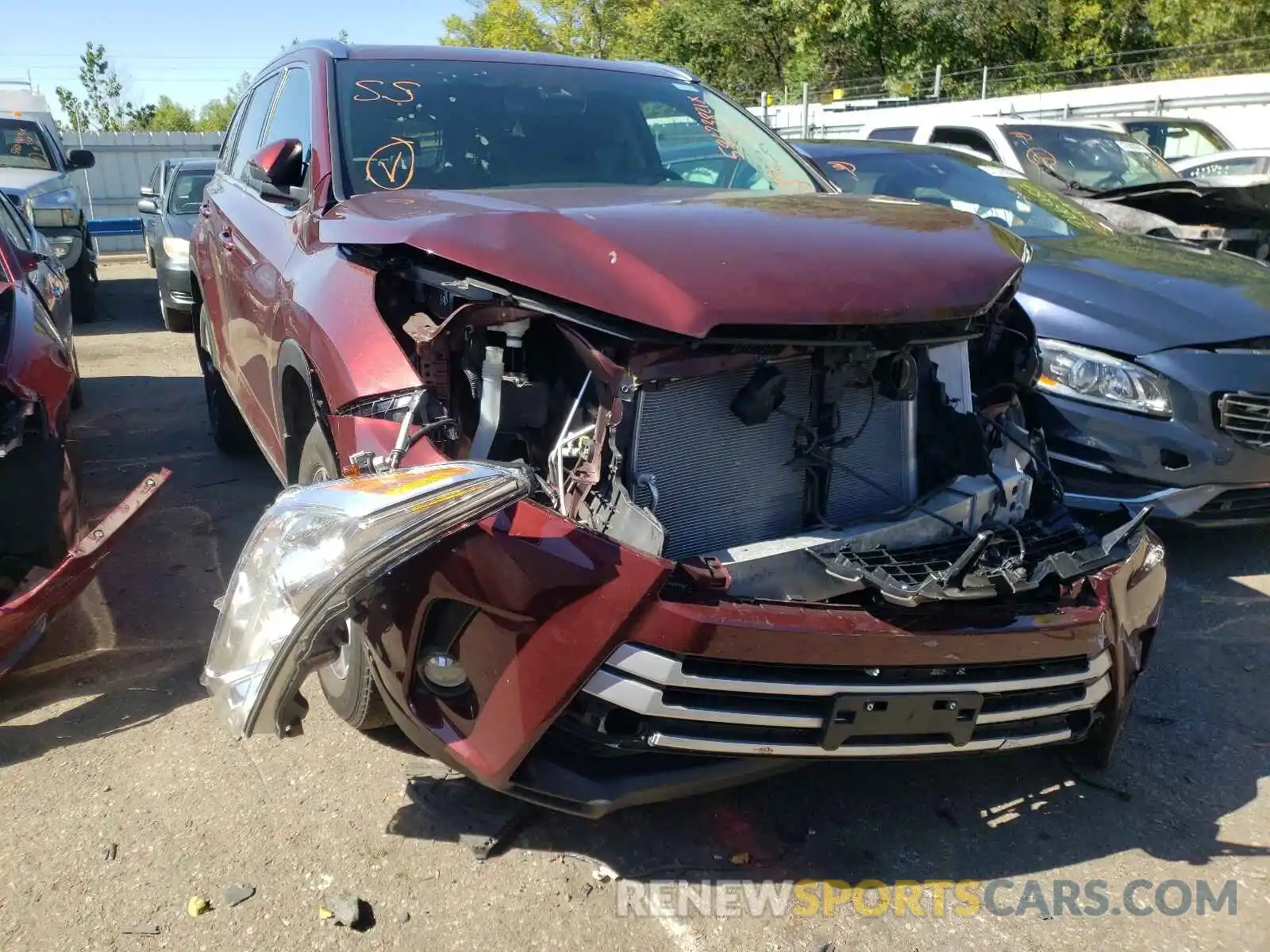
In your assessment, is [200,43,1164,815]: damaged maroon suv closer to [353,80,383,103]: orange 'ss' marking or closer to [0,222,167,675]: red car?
[353,80,383,103]: orange 'ss' marking

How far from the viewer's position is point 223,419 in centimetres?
560

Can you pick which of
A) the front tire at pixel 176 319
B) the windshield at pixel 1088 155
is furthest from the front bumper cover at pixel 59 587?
the front tire at pixel 176 319

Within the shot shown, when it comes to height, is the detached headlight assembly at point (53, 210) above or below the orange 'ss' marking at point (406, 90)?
below

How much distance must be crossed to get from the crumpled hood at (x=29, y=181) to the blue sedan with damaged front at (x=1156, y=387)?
8.95 meters

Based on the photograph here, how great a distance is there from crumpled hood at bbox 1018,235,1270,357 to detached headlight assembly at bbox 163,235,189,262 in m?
6.99

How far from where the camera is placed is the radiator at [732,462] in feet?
8.13

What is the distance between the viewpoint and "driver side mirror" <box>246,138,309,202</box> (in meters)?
3.37

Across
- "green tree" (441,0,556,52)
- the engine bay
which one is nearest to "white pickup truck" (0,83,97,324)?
the engine bay

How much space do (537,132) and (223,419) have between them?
2782 mm

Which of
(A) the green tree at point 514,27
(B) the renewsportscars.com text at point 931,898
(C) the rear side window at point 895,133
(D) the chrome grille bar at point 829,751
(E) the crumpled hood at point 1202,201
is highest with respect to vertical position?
(A) the green tree at point 514,27

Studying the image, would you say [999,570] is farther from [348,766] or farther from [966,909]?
[348,766]

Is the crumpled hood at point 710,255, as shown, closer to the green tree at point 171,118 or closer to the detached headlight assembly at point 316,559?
the detached headlight assembly at point 316,559

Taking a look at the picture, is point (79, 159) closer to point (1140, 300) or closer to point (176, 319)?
point (176, 319)

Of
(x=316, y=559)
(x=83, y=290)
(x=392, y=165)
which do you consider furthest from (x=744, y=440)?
(x=83, y=290)
